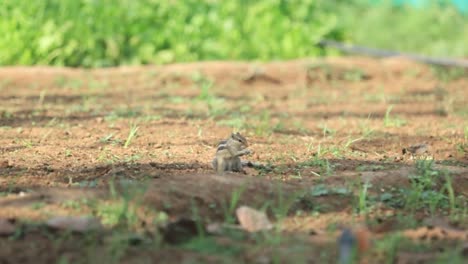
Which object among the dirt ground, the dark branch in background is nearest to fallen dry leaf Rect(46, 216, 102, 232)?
the dirt ground

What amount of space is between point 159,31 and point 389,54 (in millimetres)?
2534

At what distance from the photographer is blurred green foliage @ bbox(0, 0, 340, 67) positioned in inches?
384

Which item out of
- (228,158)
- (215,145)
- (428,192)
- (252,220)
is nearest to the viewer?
(252,220)

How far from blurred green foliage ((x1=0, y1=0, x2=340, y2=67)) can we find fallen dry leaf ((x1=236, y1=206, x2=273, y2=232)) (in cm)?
654

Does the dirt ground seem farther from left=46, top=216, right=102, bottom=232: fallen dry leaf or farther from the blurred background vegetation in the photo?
the blurred background vegetation

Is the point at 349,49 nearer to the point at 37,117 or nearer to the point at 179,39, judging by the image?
the point at 179,39

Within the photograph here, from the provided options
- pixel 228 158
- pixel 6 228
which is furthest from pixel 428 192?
pixel 6 228

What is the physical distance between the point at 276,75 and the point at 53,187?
18.8ft

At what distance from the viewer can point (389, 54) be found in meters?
10.5

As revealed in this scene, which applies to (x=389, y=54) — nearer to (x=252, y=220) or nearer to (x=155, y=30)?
(x=155, y=30)

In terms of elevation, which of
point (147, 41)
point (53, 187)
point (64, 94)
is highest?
point (147, 41)

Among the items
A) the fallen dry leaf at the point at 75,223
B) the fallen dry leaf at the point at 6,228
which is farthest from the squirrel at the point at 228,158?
the fallen dry leaf at the point at 6,228

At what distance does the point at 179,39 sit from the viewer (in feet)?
34.4

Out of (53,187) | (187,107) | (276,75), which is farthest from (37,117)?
(276,75)
